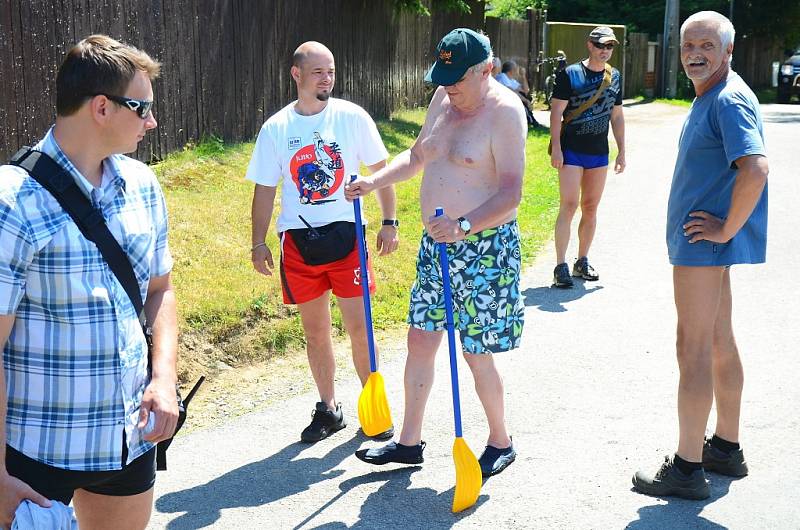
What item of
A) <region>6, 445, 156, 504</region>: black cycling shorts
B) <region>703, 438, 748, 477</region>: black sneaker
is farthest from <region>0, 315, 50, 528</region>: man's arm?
<region>703, 438, 748, 477</region>: black sneaker

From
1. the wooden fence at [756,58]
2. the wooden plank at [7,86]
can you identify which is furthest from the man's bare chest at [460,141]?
the wooden fence at [756,58]

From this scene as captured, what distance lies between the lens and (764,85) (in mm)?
37906

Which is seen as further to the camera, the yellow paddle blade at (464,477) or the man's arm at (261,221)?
the man's arm at (261,221)

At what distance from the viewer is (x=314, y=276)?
16.5 feet

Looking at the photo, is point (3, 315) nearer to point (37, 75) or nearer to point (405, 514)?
point (405, 514)

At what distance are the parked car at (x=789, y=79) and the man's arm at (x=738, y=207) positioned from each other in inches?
1112

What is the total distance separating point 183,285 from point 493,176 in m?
3.14

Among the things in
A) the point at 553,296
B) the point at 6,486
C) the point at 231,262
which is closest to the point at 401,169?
the point at 6,486

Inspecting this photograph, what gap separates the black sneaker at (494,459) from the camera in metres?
4.57

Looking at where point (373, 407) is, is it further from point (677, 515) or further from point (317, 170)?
point (677, 515)

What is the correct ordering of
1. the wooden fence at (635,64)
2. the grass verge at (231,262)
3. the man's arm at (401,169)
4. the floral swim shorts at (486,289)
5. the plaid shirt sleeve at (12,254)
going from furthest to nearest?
the wooden fence at (635,64) < the grass verge at (231,262) < the man's arm at (401,169) < the floral swim shorts at (486,289) < the plaid shirt sleeve at (12,254)

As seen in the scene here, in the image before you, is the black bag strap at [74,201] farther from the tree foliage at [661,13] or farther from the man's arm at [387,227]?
the tree foliage at [661,13]

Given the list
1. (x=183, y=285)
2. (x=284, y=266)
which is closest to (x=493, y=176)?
(x=284, y=266)

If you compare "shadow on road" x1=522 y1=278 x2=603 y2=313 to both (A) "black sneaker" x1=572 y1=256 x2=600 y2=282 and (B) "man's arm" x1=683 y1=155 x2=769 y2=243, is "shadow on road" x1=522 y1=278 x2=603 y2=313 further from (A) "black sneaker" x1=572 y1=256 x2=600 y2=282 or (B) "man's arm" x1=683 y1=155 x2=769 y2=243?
(B) "man's arm" x1=683 y1=155 x2=769 y2=243
